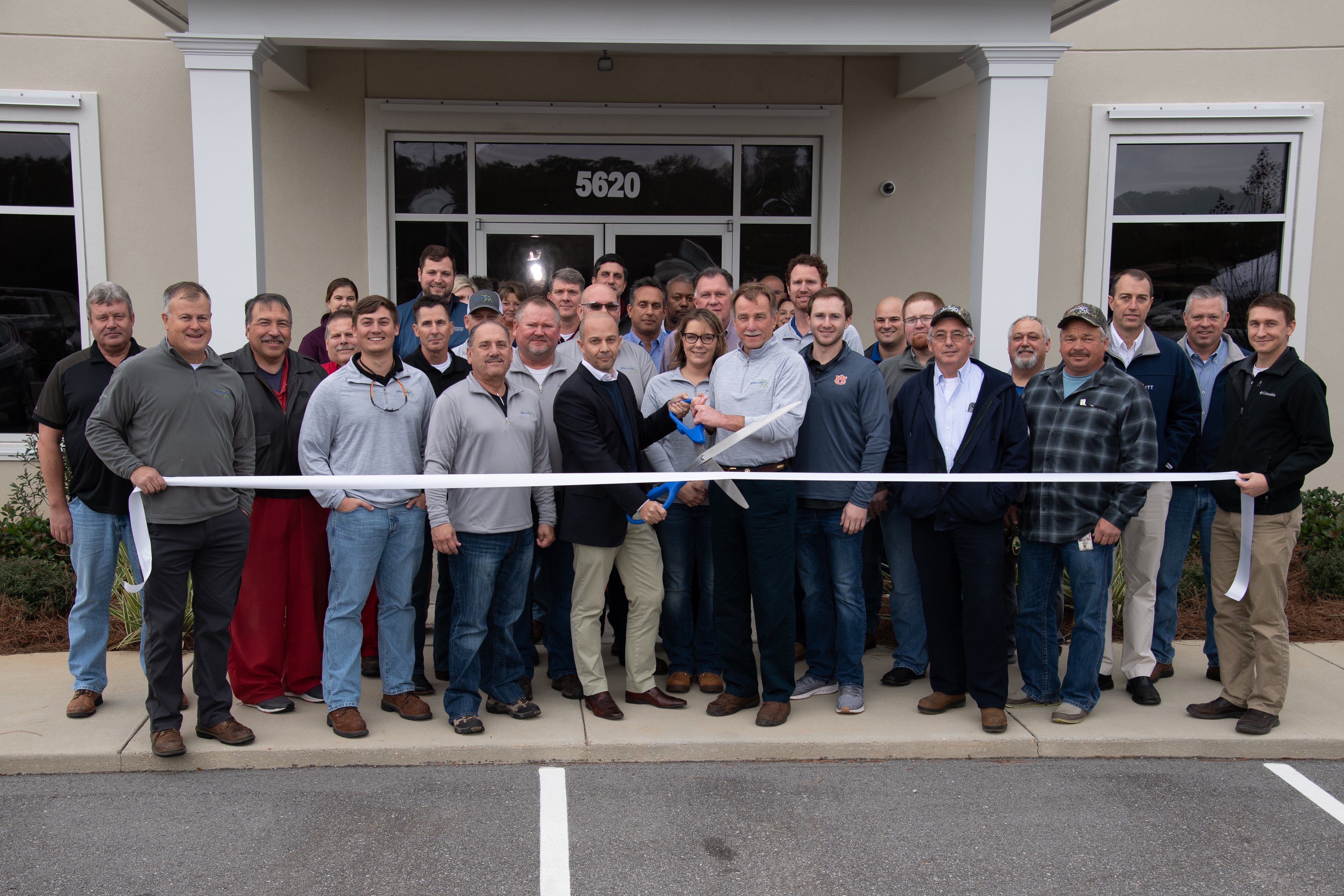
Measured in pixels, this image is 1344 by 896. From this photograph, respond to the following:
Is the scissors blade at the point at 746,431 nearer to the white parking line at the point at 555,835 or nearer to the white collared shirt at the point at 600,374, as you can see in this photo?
the white collared shirt at the point at 600,374

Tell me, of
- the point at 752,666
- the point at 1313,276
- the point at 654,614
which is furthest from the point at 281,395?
the point at 1313,276

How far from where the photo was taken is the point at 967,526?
512 cm

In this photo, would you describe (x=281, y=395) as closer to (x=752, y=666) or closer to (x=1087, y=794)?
(x=752, y=666)

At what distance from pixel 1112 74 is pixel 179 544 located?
8.75m

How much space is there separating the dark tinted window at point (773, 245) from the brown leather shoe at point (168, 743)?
22.0ft

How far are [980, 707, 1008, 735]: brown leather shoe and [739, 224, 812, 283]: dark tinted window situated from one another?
5.62 meters

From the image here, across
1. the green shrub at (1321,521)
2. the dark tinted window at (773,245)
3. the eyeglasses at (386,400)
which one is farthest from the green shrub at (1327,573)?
the eyeglasses at (386,400)

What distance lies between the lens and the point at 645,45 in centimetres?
729

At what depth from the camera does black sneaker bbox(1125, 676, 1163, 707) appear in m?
5.54

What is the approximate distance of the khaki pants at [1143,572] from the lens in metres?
5.62

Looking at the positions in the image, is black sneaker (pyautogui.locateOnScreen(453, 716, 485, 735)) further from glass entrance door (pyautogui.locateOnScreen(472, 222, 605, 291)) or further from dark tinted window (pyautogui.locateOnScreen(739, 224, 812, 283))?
dark tinted window (pyautogui.locateOnScreen(739, 224, 812, 283))

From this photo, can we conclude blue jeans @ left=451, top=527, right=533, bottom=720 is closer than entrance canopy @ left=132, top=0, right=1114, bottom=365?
Yes

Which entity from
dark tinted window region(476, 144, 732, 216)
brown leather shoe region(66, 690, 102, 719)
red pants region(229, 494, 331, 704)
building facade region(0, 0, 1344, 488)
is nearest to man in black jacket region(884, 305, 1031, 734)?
red pants region(229, 494, 331, 704)

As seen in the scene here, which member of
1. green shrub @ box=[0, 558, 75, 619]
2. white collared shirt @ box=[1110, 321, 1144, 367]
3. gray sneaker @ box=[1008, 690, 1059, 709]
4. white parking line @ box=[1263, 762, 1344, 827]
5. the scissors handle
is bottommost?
white parking line @ box=[1263, 762, 1344, 827]
